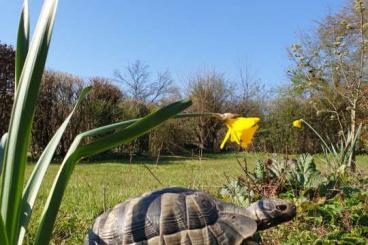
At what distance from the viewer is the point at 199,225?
8.36 feet

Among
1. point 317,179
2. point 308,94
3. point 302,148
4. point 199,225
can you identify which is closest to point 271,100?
point 308,94

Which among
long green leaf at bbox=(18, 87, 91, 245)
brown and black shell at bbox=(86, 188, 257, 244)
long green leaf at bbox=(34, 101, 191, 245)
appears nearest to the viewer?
long green leaf at bbox=(34, 101, 191, 245)

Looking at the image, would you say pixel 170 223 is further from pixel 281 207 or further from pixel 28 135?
pixel 28 135

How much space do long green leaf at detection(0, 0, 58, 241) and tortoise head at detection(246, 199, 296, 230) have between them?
1.60m

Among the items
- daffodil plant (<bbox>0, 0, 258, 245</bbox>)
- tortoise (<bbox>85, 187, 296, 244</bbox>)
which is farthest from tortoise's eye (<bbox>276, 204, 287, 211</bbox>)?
daffodil plant (<bbox>0, 0, 258, 245</bbox>)

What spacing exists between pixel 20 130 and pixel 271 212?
5.56 feet

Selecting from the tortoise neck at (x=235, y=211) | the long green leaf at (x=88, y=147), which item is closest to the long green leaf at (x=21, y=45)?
the long green leaf at (x=88, y=147)

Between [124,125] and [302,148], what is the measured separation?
19.1m

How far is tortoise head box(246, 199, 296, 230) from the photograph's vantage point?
8.73 feet

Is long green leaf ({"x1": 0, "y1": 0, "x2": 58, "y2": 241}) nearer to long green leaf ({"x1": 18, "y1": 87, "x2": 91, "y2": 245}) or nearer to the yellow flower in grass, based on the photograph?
long green leaf ({"x1": 18, "y1": 87, "x2": 91, "y2": 245})

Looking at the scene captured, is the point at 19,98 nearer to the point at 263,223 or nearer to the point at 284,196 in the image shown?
the point at 263,223

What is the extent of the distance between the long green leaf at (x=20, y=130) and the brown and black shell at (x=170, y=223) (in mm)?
1082

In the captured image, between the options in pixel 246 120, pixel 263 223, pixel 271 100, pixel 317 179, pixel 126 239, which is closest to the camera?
pixel 246 120

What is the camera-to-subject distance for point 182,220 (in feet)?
8.31
